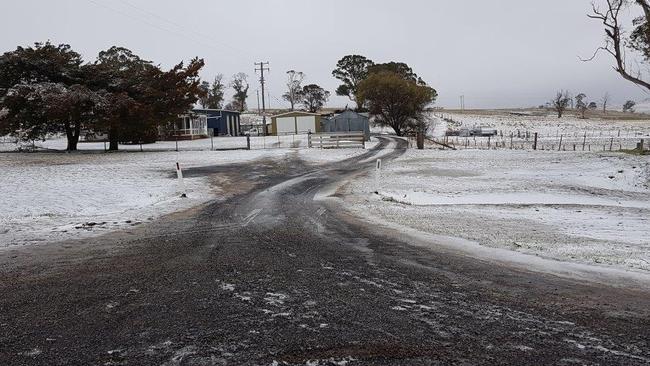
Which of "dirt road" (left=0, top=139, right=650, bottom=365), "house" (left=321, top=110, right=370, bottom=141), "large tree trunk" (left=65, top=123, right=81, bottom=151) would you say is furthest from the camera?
"house" (left=321, top=110, right=370, bottom=141)

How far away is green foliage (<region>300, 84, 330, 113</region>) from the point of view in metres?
119

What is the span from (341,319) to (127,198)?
11.0 metres

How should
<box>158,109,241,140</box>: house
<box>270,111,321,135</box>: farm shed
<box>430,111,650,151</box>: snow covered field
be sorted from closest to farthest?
<box>430,111,650,151</box>: snow covered field, <box>158,109,241,140</box>: house, <box>270,111,321,135</box>: farm shed

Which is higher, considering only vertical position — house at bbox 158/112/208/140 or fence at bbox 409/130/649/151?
house at bbox 158/112/208/140

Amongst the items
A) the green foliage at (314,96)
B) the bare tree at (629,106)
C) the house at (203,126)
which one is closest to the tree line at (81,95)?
the house at (203,126)

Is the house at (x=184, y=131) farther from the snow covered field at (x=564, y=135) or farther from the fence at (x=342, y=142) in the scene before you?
the snow covered field at (x=564, y=135)

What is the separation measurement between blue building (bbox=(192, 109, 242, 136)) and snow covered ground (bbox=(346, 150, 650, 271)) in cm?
4338

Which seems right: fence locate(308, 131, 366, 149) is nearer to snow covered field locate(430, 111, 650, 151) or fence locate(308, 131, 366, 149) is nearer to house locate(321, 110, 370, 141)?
snow covered field locate(430, 111, 650, 151)

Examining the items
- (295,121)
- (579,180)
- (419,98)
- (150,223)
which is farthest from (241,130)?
(150,223)

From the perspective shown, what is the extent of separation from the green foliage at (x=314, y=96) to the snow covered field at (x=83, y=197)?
320 feet

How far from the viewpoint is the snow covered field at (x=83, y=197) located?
9344 millimetres

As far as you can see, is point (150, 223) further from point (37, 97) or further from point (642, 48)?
point (642, 48)

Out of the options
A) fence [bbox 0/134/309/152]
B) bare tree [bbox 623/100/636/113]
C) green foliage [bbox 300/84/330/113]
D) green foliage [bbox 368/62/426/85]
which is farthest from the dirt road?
bare tree [bbox 623/100/636/113]

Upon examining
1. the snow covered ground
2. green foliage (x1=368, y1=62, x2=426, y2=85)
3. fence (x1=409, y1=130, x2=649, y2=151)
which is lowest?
fence (x1=409, y1=130, x2=649, y2=151)
